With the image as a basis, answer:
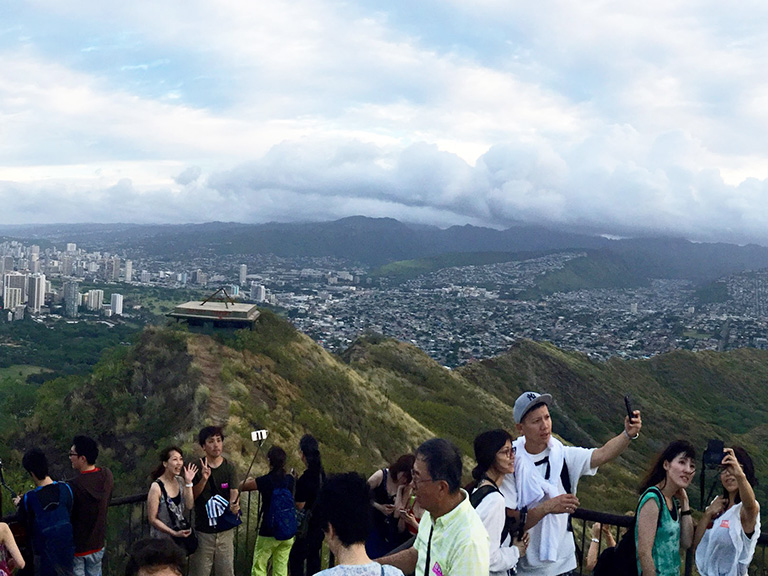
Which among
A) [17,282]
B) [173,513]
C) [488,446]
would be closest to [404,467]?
[488,446]

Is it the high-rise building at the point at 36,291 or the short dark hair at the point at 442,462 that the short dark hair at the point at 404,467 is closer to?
the short dark hair at the point at 442,462

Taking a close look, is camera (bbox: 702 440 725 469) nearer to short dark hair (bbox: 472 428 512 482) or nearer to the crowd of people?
the crowd of people

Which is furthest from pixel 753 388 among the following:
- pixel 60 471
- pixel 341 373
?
pixel 60 471

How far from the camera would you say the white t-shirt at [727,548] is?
12.9 feet

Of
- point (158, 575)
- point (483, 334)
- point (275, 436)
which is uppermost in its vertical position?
point (158, 575)

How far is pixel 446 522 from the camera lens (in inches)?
114

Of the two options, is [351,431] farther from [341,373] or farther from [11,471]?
[11,471]

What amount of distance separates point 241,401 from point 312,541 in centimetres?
936

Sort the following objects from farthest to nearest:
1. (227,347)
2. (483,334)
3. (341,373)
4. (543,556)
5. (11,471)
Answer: (483,334) → (341,373) → (227,347) → (11,471) → (543,556)

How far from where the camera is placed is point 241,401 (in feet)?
47.9

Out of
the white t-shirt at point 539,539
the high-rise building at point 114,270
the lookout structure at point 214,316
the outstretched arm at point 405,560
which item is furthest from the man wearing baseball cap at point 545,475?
the high-rise building at point 114,270

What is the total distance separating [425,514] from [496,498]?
406 mm

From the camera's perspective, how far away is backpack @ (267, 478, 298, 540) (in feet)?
18.1

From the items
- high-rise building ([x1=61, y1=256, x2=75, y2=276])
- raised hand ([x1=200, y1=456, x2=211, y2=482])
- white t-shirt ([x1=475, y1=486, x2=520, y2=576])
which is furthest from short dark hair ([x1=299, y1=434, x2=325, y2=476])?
Answer: high-rise building ([x1=61, y1=256, x2=75, y2=276])
